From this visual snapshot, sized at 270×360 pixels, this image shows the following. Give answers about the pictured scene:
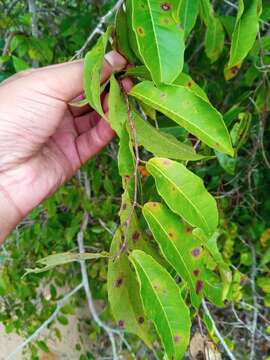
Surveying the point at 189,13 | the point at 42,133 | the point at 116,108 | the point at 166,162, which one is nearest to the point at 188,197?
the point at 166,162

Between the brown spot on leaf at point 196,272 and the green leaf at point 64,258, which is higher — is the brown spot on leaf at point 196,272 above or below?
below

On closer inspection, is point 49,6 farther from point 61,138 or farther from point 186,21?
point 186,21

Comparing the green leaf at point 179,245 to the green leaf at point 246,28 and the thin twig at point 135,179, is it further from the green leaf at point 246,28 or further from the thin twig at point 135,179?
the green leaf at point 246,28

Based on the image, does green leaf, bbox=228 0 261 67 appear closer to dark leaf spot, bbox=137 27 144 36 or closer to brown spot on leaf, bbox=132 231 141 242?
dark leaf spot, bbox=137 27 144 36

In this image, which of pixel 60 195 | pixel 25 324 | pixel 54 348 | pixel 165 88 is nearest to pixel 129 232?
pixel 165 88

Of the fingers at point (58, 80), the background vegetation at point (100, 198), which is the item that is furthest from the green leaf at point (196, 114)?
the background vegetation at point (100, 198)

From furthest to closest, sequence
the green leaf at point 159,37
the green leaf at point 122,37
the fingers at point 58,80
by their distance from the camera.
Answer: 1. the fingers at point 58,80
2. the green leaf at point 122,37
3. the green leaf at point 159,37

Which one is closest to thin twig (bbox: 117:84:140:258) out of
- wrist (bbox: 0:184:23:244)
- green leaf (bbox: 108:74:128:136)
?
green leaf (bbox: 108:74:128:136)
